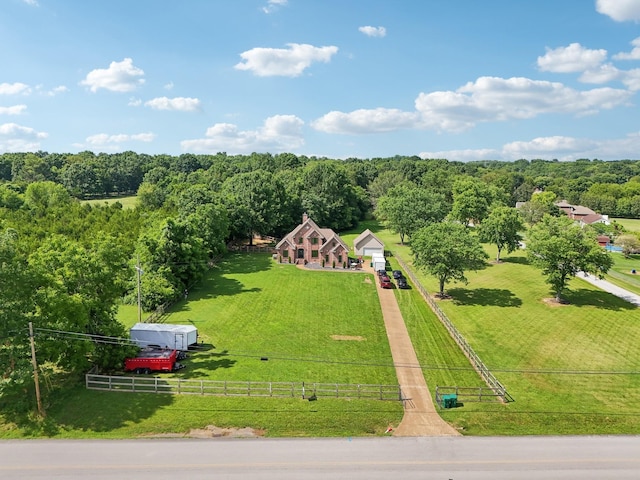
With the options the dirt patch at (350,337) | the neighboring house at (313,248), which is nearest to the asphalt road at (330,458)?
the dirt patch at (350,337)

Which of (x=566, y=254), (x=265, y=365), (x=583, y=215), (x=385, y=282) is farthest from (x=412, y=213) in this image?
(x=583, y=215)

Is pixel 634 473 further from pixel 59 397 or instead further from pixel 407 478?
pixel 59 397

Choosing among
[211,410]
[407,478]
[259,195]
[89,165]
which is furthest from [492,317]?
[89,165]

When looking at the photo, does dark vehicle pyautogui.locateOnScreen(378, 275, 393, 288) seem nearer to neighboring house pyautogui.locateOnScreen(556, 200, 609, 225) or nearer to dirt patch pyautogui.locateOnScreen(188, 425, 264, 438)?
dirt patch pyautogui.locateOnScreen(188, 425, 264, 438)

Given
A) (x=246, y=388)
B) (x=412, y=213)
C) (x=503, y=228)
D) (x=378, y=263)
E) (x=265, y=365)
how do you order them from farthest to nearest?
(x=412, y=213) → (x=503, y=228) → (x=378, y=263) → (x=265, y=365) → (x=246, y=388)

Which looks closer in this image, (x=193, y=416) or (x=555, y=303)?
(x=193, y=416)

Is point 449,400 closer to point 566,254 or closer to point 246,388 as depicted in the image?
point 246,388
